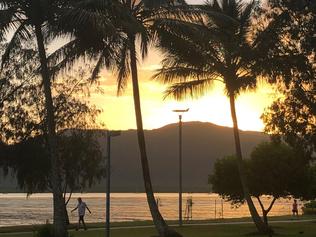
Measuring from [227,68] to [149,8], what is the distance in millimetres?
6364

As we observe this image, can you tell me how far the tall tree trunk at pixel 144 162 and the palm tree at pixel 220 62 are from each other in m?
1.64

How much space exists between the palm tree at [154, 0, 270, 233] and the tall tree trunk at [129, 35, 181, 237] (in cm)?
164

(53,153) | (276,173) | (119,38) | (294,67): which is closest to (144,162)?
(53,153)

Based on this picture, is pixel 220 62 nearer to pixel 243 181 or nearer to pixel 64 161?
pixel 243 181

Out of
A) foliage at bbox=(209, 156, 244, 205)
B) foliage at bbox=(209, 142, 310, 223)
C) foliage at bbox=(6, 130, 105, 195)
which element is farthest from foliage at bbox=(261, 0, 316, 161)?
foliage at bbox=(6, 130, 105, 195)

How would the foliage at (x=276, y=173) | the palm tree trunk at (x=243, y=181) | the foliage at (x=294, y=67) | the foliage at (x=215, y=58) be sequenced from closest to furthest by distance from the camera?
the foliage at (x=294, y=67)
the foliage at (x=215, y=58)
the palm tree trunk at (x=243, y=181)
the foliage at (x=276, y=173)

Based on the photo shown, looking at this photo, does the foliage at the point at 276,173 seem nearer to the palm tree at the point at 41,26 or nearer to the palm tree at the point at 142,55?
the palm tree at the point at 142,55

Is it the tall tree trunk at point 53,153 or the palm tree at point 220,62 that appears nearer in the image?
the tall tree trunk at point 53,153

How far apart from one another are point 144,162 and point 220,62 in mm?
7265

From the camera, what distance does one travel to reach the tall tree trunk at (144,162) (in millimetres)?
26797

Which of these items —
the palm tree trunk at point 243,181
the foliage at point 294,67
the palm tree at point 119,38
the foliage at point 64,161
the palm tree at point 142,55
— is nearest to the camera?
the foliage at point 294,67

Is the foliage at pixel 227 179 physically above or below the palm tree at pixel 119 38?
below

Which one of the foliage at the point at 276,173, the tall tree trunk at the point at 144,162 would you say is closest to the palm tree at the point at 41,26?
the tall tree trunk at the point at 144,162

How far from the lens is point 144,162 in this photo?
27.4 m
